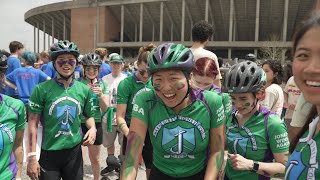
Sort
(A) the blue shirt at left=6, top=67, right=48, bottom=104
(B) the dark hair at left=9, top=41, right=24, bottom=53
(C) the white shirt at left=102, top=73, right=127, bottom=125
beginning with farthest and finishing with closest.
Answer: (B) the dark hair at left=9, top=41, right=24, bottom=53 < (A) the blue shirt at left=6, top=67, right=48, bottom=104 < (C) the white shirt at left=102, top=73, right=127, bottom=125

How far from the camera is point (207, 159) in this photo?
2.96 meters

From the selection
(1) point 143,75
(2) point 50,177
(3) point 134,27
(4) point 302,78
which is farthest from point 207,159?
(3) point 134,27

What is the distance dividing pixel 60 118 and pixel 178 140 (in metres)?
1.99

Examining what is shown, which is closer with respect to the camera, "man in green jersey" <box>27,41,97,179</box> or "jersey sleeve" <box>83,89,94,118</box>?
"man in green jersey" <box>27,41,97,179</box>

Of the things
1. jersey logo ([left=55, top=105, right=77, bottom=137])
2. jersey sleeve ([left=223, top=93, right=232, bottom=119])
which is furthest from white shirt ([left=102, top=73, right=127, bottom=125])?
jersey sleeve ([left=223, top=93, right=232, bottom=119])

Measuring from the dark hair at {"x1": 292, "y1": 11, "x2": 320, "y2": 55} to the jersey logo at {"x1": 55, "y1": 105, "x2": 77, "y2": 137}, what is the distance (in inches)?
124

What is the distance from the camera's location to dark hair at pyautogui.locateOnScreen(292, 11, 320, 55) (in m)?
1.61

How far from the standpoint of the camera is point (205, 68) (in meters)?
4.45

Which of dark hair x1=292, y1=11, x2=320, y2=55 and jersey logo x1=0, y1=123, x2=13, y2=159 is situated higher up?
dark hair x1=292, y1=11, x2=320, y2=55

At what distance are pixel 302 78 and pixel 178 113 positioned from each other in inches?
54.0

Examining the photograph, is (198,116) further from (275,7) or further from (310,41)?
(275,7)

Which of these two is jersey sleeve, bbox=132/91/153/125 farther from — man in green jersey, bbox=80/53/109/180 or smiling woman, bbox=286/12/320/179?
man in green jersey, bbox=80/53/109/180

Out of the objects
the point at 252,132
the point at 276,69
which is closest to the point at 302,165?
the point at 252,132

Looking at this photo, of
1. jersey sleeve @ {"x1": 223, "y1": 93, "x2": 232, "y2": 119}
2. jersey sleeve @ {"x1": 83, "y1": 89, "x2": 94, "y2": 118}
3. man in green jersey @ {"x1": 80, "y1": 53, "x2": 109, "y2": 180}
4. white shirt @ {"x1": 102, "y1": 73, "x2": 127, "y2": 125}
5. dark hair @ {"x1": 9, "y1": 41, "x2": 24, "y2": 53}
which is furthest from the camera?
dark hair @ {"x1": 9, "y1": 41, "x2": 24, "y2": 53}
